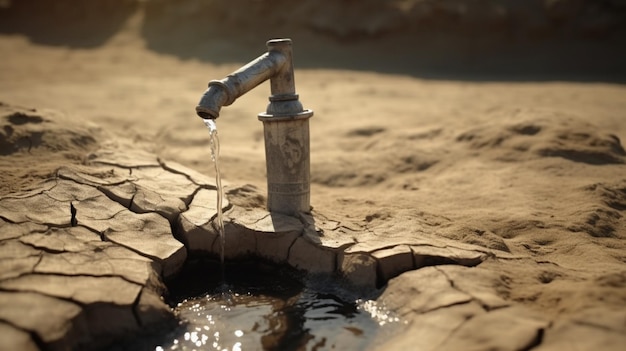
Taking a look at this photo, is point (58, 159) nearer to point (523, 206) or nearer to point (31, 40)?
point (523, 206)

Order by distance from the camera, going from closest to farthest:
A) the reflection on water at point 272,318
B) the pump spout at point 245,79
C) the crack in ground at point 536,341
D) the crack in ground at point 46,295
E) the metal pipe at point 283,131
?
the crack in ground at point 536,341 → the crack in ground at point 46,295 → the reflection on water at point 272,318 → the pump spout at point 245,79 → the metal pipe at point 283,131

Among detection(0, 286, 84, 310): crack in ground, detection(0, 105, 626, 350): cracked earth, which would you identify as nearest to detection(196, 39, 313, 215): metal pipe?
detection(0, 105, 626, 350): cracked earth

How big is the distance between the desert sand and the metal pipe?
0.27m

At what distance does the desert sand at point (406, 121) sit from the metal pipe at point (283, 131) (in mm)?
271

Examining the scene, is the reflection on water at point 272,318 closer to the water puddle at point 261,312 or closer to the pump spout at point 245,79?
the water puddle at point 261,312

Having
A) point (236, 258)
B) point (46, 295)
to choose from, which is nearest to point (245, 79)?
point (236, 258)

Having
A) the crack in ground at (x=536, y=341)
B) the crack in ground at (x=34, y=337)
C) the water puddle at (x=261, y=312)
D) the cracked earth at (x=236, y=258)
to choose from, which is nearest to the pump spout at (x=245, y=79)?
the water puddle at (x=261, y=312)

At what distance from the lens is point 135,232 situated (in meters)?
2.97

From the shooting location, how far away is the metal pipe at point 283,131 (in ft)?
10.5

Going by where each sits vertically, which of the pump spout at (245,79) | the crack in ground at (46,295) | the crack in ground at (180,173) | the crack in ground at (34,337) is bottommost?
the crack in ground at (34,337)

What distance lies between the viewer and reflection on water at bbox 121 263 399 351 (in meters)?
2.38

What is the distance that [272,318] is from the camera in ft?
8.52

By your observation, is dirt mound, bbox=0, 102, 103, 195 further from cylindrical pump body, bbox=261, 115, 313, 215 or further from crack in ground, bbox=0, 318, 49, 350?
crack in ground, bbox=0, 318, 49, 350

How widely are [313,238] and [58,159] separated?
2029 millimetres
